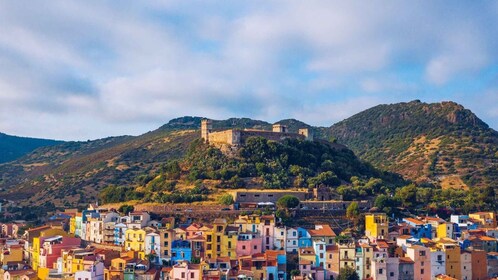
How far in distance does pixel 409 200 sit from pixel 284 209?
12.2 meters

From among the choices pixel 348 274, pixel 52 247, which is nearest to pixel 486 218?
pixel 348 274

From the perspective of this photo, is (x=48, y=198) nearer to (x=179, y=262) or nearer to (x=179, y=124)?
(x=179, y=262)

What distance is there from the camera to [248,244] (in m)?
41.3

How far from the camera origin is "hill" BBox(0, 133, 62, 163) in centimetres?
15650

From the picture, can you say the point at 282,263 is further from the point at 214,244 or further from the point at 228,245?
the point at 214,244

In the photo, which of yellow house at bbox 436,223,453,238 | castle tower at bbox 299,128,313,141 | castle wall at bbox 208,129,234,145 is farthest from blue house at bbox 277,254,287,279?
castle tower at bbox 299,128,313,141

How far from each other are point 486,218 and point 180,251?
26.0 m

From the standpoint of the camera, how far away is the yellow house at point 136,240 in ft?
137

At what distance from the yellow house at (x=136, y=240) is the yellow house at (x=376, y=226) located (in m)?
15.9

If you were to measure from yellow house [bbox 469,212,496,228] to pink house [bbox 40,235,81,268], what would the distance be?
31723 millimetres

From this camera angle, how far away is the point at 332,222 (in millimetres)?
48219

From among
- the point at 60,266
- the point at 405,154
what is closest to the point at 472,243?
the point at 60,266

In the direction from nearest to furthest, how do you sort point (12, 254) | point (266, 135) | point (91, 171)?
point (12, 254) < point (266, 135) < point (91, 171)

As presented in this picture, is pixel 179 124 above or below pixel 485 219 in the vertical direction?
above
